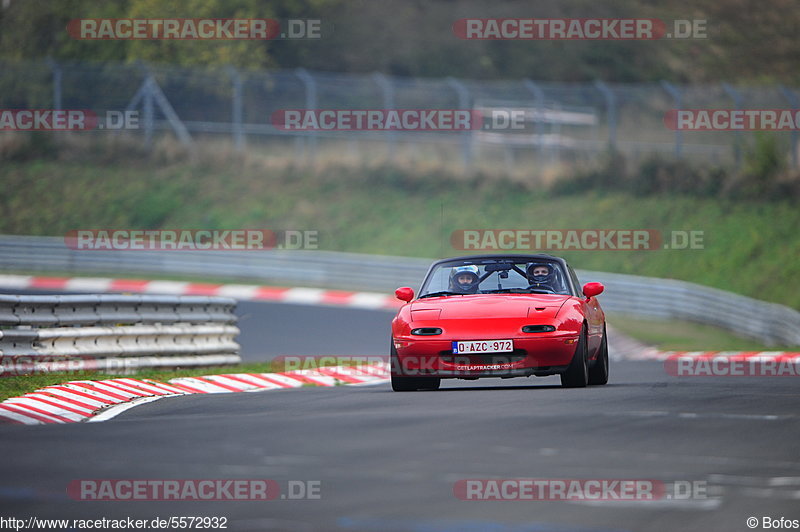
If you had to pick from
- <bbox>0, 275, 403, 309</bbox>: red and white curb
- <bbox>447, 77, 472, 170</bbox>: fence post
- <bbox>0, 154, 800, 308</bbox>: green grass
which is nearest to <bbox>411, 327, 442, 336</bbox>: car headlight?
<bbox>0, 275, 403, 309</bbox>: red and white curb

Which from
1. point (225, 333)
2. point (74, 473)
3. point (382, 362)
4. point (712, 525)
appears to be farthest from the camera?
point (382, 362)

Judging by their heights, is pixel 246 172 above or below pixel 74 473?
above

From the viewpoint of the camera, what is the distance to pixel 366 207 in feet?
143

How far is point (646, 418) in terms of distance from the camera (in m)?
9.76

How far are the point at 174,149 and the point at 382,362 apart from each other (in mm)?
26896

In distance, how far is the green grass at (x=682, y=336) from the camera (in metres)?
27.0

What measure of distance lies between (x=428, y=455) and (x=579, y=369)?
5107 millimetres

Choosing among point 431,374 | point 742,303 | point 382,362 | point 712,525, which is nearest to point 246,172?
point 742,303

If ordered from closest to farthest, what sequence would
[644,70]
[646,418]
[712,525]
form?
[712,525] → [646,418] → [644,70]

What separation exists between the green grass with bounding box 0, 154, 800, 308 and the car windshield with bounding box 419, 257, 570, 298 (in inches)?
947

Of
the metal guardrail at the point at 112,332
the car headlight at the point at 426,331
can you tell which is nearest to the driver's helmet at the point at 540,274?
the car headlight at the point at 426,331

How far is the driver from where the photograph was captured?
13.4 metres

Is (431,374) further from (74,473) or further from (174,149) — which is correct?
(174,149)

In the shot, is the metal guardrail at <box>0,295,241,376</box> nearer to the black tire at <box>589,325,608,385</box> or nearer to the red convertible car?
the red convertible car
